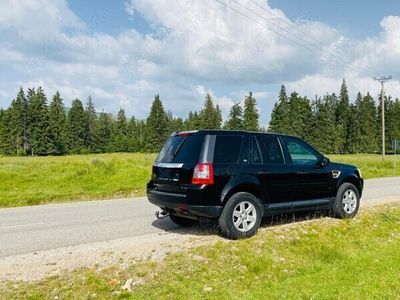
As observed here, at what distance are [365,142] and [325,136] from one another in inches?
359

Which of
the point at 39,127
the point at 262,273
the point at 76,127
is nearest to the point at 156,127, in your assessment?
the point at 76,127

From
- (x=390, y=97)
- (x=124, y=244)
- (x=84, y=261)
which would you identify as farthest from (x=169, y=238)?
(x=390, y=97)

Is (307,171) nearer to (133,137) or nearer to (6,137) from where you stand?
(6,137)

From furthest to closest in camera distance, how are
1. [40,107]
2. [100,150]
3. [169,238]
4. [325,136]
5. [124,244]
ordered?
1. [100,150]
2. [325,136]
3. [40,107]
4. [169,238]
5. [124,244]

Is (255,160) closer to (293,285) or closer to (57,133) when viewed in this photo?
(293,285)

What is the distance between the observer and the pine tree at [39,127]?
268 ft

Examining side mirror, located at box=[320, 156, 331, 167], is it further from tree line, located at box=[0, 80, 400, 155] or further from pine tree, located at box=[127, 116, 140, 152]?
pine tree, located at box=[127, 116, 140, 152]

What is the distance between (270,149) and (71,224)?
483 centimetres

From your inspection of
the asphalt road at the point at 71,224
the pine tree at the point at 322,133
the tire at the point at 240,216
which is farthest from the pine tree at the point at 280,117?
the tire at the point at 240,216

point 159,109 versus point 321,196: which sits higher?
point 159,109

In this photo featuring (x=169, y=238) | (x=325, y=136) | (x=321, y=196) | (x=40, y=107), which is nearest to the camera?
(x=169, y=238)

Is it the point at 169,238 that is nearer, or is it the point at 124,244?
the point at 124,244

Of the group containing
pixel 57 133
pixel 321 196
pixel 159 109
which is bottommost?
pixel 321 196

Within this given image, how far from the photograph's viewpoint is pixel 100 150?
3976 inches
